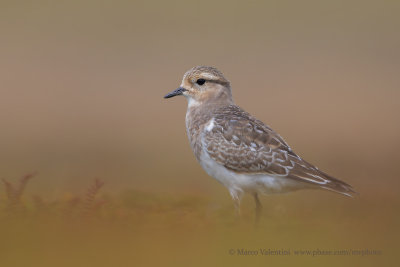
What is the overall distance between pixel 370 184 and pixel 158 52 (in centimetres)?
1937

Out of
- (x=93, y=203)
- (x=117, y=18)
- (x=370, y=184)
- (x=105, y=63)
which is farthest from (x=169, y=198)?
(x=117, y=18)

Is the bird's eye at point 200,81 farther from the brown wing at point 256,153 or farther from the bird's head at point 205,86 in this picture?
the brown wing at point 256,153

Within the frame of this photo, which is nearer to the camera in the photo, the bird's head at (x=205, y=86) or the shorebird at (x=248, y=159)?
the shorebird at (x=248, y=159)

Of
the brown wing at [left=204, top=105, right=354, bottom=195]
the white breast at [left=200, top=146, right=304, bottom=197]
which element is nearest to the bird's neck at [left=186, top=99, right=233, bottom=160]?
the brown wing at [left=204, top=105, right=354, bottom=195]

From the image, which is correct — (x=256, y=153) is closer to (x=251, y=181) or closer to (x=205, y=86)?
(x=251, y=181)

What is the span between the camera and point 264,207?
10.9 metres

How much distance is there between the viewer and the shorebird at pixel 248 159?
384 inches

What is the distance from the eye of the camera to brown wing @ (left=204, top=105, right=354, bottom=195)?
31.8 feet

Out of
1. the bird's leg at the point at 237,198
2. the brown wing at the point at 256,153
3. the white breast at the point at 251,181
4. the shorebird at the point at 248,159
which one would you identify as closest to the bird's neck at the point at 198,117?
the shorebird at the point at 248,159

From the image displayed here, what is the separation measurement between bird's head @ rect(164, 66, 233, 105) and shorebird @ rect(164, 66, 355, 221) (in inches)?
18.0

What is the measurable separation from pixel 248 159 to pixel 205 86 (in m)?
2.04

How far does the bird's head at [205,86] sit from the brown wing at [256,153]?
88cm

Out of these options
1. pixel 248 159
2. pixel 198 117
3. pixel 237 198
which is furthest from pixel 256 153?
pixel 198 117

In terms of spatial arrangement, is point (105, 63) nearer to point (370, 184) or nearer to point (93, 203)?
point (370, 184)
